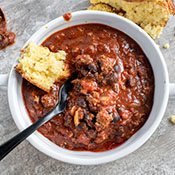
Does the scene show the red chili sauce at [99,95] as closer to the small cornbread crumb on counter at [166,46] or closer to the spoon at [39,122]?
the spoon at [39,122]

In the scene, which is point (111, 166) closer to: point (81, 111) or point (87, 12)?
point (81, 111)

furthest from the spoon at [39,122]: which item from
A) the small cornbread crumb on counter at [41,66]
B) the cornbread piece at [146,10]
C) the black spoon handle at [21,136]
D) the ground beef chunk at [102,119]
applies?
the cornbread piece at [146,10]

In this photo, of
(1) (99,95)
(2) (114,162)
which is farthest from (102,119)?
(2) (114,162)

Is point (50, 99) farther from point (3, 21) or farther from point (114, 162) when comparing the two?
point (3, 21)

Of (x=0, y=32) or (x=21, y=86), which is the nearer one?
(x=21, y=86)

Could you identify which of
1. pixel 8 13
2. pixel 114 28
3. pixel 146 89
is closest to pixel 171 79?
pixel 146 89
